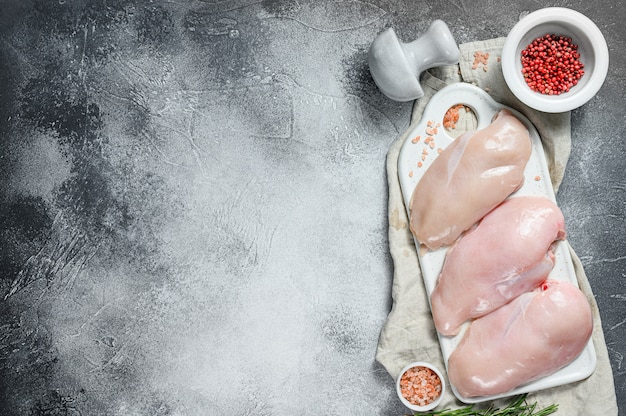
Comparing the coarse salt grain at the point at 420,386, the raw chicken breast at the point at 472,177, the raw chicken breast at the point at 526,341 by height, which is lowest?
the coarse salt grain at the point at 420,386

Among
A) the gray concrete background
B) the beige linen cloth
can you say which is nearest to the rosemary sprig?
the beige linen cloth

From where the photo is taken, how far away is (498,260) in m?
1.54

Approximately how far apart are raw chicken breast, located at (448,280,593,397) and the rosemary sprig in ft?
0.19

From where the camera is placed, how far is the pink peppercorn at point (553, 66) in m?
1.55

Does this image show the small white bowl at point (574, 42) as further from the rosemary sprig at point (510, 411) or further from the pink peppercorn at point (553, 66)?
the rosemary sprig at point (510, 411)

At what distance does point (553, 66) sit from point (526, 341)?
2.08 feet

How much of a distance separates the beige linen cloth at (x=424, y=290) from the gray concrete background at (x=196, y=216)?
55 millimetres

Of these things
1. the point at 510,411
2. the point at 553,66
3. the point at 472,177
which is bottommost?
the point at 510,411

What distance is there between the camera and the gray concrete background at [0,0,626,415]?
1701 mm

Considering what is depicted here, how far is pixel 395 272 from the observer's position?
5.44ft

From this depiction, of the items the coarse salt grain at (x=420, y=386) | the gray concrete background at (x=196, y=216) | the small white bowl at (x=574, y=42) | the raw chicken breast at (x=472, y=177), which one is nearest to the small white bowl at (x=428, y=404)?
the coarse salt grain at (x=420, y=386)

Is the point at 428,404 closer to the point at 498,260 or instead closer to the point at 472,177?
the point at 498,260

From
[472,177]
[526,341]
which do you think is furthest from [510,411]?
[472,177]

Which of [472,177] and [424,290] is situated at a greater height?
[472,177]
